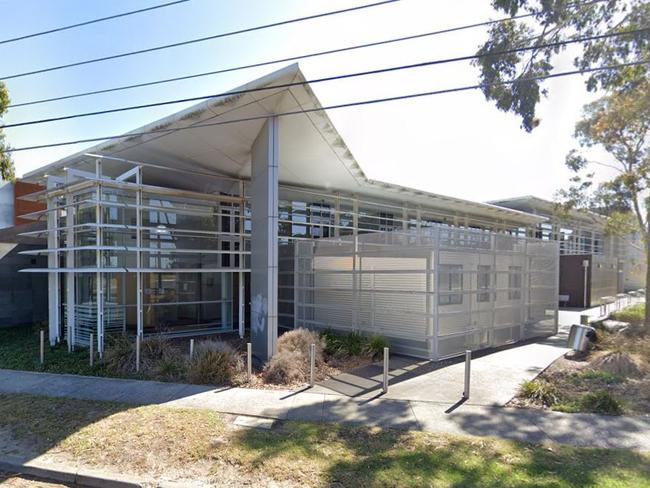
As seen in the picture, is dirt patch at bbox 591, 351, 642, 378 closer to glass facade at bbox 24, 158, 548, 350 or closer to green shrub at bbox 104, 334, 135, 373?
glass facade at bbox 24, 158, 548, 350

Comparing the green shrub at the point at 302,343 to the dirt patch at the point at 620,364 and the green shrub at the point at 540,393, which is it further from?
the dirt patch at the point at 620,364

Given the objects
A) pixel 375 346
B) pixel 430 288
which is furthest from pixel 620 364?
pixel 375 346

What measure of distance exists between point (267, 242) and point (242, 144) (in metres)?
3.16

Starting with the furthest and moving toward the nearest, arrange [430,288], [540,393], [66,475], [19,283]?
[19,283], [430,288], [540,393], [66,475]

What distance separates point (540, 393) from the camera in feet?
23.0

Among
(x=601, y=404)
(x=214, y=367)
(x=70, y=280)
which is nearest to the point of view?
(x=601, y=404)

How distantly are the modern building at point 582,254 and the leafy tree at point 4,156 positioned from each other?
21.5 metres

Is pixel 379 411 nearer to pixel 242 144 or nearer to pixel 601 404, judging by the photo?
pixel 601 404

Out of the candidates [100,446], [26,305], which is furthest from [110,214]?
[100,446]

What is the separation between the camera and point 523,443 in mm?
5246

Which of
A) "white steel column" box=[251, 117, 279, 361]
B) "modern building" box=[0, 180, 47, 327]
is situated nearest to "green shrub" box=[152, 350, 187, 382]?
"white steel column" box=[251, 117, 279, 361]

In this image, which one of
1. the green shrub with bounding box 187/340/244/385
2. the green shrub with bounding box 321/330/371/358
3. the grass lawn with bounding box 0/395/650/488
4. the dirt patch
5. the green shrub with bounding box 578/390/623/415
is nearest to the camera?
the grass lawn with bounding box 0/395/650/488

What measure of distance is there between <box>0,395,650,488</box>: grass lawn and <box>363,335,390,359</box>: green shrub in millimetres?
4161

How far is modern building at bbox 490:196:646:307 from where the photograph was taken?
77.2ft
